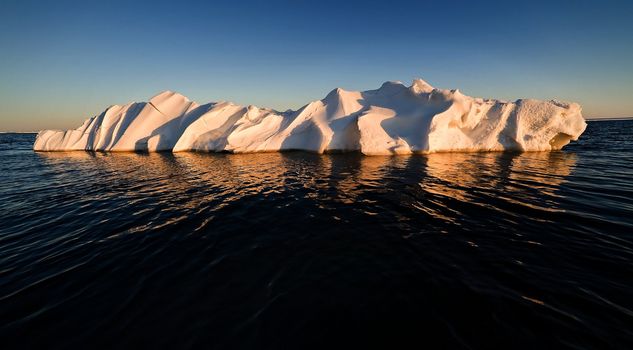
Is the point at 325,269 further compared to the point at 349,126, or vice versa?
the point at 349,126

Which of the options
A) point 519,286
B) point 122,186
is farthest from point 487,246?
point 122,186

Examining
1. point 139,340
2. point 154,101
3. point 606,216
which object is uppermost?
point 154,101

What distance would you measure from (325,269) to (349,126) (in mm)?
20730

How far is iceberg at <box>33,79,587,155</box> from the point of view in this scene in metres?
22.0

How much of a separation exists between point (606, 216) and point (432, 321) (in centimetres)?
795

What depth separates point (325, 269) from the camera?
17.3 feet

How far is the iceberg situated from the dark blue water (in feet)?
41.0

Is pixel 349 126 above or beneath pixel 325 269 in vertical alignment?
above

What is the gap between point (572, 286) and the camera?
14.9 ft

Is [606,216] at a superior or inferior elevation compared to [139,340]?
superior

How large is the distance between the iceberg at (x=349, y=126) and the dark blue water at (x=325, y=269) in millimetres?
12488

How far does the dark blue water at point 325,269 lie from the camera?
375cm

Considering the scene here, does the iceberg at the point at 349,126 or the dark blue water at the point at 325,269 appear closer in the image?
the dark blue water at the point at 325,269

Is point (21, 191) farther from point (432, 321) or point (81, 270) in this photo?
Result: point (432, 321)
